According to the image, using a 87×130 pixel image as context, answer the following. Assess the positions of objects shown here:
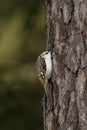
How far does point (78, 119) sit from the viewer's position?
6.95 ft

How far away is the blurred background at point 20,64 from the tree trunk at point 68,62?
2366 mm

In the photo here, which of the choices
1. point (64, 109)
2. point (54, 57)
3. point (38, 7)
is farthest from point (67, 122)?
point (38, 7)

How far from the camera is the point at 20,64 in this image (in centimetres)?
470

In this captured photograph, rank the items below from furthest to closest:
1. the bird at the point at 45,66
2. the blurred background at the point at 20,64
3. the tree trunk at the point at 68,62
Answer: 1. the blurred background at the point at 20,64
2. the bird at the point at 45,66
3. the tree trunk at the point at 68,62

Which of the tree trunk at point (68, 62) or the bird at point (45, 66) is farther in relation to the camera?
the bird at point (45, 66)

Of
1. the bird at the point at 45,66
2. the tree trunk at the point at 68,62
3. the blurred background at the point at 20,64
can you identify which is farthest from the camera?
the blurred background at the point at 20,64

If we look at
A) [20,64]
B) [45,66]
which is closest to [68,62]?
[45,66]

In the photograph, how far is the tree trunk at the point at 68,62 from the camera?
2059 millimetres

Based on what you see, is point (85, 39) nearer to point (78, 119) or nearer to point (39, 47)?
point (78, 119)

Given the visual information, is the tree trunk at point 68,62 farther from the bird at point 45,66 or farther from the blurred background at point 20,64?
the blurred background at point 20,64

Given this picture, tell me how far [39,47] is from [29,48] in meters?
0.09

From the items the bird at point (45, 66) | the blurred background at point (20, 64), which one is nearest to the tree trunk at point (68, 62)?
the bird at point (45, 66)

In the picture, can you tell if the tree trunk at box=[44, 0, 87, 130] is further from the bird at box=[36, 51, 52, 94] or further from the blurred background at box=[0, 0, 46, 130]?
the blurred background at box=[0, 0, 46, 130]

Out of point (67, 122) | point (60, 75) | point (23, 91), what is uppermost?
point (60, 75)
